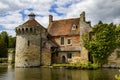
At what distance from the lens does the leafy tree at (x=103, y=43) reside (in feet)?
137

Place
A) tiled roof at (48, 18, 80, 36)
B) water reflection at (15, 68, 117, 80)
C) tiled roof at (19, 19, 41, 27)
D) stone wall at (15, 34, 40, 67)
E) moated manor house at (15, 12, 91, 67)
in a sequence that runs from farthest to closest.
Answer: tiled roof at (48, 18, 80, 36) → tiled roof at (19, 19, 41, 27) → moated manor house at (15, 12, 91, 67) → stone wall at (15, 34, 40, 67) → water reflection at (15, 68, 117, 80)

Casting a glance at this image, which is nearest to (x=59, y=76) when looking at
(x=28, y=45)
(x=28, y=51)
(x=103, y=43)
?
(x=103, y=43)

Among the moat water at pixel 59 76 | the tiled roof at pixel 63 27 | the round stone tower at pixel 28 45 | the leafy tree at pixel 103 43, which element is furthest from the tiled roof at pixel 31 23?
the moat water at pixel 59 76

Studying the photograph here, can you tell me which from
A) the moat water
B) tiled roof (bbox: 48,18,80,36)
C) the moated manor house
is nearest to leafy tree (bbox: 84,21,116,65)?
the moated manor house

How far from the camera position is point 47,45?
152 feet

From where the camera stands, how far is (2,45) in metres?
83.6

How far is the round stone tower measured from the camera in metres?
45.0

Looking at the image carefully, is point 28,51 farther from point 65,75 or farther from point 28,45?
point 65,75

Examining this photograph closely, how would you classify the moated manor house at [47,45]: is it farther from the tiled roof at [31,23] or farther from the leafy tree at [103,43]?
the leafy tree at [103,43]

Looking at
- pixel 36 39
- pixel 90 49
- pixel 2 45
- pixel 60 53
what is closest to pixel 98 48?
pixel 90 49

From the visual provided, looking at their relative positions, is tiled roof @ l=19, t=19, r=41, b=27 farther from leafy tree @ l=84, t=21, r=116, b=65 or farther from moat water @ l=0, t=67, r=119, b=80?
moat water @ l=0, t=67, r=119, b=80

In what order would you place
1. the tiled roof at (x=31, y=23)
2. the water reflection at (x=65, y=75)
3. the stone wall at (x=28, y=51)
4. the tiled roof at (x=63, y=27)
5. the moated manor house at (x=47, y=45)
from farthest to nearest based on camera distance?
the tiled roof at (x=63, y=27), the tiled roof at (x=31, y=23), the moated manor house at (x=47, y=45), the stone wall at (x=28, y=51), the water reflection at (x=65, y=75)

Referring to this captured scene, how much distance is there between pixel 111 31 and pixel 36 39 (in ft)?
50.8

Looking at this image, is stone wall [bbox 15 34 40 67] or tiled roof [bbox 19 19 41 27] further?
tiled roof [bbox 19 19 41 27]
